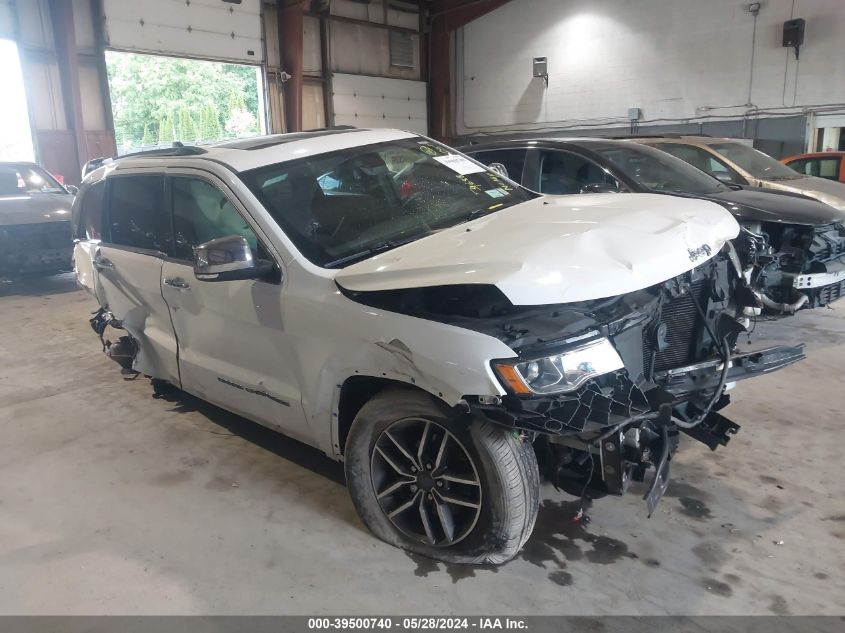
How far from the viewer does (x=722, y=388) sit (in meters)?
2.57

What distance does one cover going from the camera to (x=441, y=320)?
7.28 feet

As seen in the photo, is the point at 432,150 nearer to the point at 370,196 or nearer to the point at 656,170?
the point at 370,196

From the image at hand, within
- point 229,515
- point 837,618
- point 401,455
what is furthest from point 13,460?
point 837,618

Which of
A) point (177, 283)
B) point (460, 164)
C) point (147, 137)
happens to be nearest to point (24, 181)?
point (147, 137)

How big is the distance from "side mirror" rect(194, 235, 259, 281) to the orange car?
10.9 m

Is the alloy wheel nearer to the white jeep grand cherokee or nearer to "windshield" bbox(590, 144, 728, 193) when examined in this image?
the white jeep grand cherokee

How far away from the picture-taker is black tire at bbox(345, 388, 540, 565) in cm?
228

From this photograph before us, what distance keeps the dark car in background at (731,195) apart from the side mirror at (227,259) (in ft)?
8.38

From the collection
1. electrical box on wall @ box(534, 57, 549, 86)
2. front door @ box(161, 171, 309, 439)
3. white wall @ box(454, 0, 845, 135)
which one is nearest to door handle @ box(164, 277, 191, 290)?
front door @ box(161, 171, 309, 439)

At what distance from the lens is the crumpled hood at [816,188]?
6.73 meters

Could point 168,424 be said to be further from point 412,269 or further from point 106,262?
point 412,269

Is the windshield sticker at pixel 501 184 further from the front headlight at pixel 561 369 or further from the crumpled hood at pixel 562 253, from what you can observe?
the front headlight at pixel 561 369

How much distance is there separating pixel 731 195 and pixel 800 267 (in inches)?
33.9

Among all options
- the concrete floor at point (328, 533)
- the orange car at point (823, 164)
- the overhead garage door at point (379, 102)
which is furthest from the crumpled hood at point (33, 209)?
the orange car at point (823, 164)
